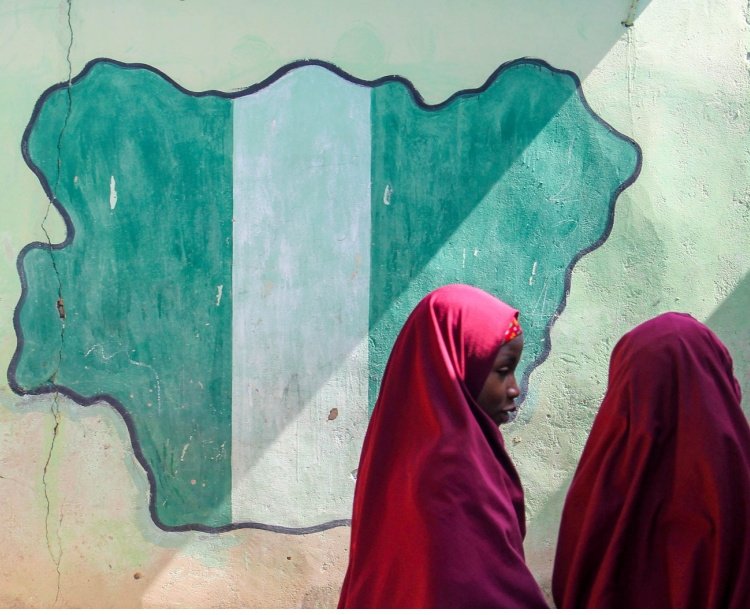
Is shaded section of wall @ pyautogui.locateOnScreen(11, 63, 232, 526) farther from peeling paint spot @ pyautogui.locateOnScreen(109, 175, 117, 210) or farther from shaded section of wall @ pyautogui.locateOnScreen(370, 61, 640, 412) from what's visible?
shaded section of wall @ pyautogui.locateOnScreen(370, 61, 640, 412)

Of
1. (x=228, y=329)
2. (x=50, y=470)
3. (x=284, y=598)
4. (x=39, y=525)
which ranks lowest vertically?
(x=284, y=598)

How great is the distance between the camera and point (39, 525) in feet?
12.6

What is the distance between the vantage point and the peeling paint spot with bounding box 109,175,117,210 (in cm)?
384

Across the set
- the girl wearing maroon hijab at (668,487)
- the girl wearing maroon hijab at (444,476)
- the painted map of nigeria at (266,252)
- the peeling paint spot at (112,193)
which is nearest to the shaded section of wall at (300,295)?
the painted map of nigeria at (266,252)

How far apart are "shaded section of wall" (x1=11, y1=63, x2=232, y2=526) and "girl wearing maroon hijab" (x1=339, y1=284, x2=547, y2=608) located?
5.42 ft

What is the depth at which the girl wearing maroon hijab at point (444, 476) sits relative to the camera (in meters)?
2.05

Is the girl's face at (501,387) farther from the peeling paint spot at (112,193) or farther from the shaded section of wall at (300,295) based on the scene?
the peeling paint spot at (112,193)

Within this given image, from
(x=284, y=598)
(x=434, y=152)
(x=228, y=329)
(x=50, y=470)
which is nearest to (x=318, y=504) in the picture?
(x=284, y=598)

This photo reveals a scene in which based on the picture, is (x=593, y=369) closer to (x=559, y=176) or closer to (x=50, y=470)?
(x=559, y=176)

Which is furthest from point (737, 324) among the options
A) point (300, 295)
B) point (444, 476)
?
point (444, 476)

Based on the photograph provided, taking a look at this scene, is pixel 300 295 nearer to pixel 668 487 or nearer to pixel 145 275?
pixel 145 275

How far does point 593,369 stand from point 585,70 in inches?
51.5

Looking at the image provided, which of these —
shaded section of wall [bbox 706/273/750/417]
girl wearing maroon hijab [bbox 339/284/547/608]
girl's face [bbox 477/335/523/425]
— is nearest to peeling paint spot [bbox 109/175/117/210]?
girl wearing maroon hijab [bbox 339/284/547/608]

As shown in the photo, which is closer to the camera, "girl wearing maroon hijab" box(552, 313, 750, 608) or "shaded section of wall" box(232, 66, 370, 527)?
"girl wearing maroon hijab" box(552, 313, 750, 608)
